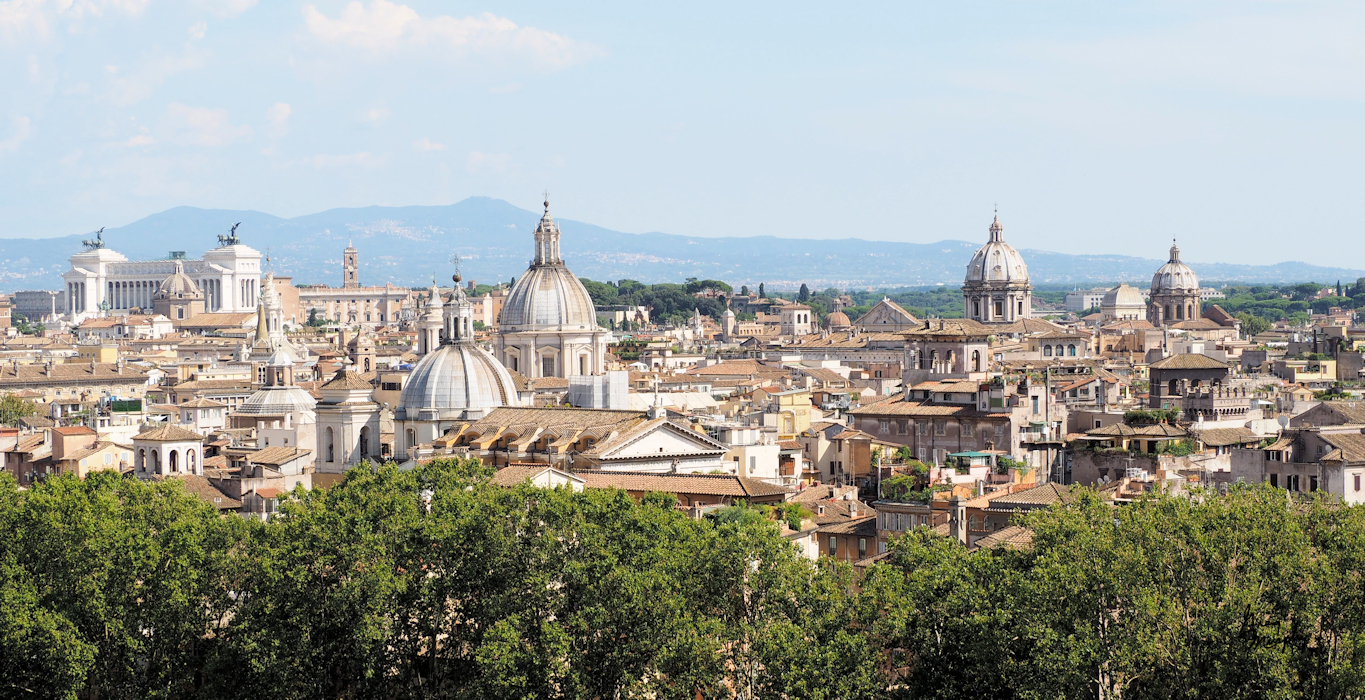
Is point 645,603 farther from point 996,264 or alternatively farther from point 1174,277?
A: point 1174,277

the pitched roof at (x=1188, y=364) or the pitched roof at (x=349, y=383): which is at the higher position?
the pitched roof at (x=1188, y=364)

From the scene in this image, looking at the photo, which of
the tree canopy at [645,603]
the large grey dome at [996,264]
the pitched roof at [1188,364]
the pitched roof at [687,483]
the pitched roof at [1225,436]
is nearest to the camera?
the tree canopy at [645,603]

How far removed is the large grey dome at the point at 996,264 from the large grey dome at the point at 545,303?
49.8 meters

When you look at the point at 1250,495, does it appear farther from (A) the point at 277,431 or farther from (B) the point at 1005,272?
(B) the point at 1005,272

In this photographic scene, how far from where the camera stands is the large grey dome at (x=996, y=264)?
12925 centimetres

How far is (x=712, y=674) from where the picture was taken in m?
32.5

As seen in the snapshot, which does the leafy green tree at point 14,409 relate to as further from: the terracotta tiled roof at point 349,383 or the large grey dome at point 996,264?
the large grey dome at point 996,264

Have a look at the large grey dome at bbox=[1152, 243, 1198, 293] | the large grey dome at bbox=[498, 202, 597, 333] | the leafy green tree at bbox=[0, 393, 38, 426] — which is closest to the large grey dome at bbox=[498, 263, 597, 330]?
the large grey dome at bbox=[498, 202, 597, 333]

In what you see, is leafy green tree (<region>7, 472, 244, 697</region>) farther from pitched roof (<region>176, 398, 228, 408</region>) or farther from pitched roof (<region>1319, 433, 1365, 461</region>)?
pitched roof (<region>176, 398, 228, 408</region>)

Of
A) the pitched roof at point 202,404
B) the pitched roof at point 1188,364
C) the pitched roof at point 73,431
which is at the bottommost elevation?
the pitched roof at point 202,404

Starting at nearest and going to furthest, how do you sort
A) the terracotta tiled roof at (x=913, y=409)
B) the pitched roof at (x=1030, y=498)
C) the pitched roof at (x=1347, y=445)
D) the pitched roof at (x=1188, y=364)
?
the pitched roof at (x=1030, y=498), the pitched roof at (x=1347, y=445), the terracotta tiled roof at (x=913, y=409), the pitched roof at (x=1188, y=364)

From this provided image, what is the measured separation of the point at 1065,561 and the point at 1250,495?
16.3 ft

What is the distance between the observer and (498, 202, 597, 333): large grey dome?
269ft

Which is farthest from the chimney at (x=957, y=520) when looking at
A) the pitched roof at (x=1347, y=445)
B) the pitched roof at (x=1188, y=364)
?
the pitched roof at (x=1188, y=364)
